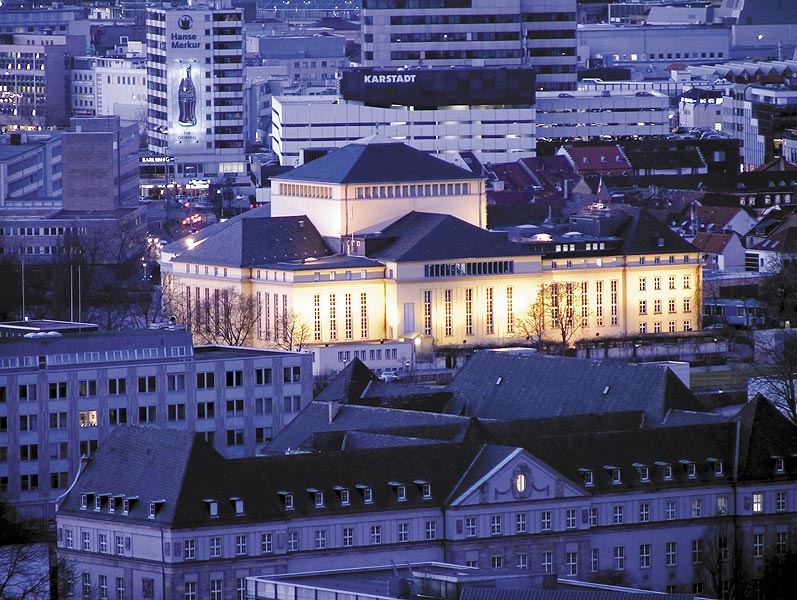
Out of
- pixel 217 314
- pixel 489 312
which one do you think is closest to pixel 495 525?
pixel 217 314

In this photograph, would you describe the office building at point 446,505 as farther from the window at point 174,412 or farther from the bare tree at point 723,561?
the window at point 174,412

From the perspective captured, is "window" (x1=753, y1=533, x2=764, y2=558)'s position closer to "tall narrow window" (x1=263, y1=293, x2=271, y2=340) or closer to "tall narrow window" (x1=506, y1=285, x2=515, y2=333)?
"tall narrow window" (x1=263, y1=293, x2=271, y2=340)

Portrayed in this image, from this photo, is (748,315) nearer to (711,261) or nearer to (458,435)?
(711,261)

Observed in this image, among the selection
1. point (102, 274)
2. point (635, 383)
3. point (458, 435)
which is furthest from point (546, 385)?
point (102, 274)

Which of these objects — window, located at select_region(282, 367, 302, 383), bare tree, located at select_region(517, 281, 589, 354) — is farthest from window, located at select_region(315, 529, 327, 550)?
bare tree, located at select_region(517, 281, 589, 354)

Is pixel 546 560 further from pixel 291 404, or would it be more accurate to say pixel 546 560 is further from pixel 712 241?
pixel 712 241

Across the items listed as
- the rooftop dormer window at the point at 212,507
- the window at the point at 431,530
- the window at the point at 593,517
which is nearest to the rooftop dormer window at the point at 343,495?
the window at the point at 431,530
